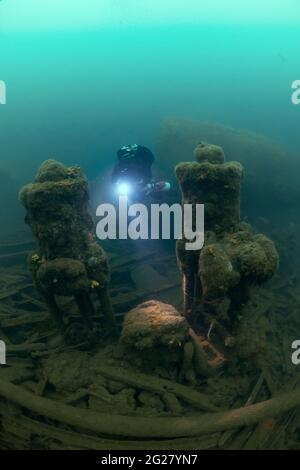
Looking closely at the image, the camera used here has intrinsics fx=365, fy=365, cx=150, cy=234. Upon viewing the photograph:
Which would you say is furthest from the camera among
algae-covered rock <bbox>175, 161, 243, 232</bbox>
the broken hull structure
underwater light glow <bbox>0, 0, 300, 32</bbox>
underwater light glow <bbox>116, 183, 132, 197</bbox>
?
underwater light glow <bbox>0, 0, 300, 32</bbox>

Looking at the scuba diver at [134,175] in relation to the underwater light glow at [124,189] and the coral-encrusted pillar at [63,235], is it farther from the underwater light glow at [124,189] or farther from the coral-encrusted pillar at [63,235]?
the coral-encrusted pillar at [63,235]

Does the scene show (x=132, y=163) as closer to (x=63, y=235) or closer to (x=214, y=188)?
(x=214, y=188)

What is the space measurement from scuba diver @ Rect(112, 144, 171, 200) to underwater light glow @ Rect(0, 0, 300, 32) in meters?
100

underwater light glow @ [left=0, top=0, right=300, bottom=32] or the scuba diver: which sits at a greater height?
underwater light glow @ [left=0, top=0, right=300, bottom=32]

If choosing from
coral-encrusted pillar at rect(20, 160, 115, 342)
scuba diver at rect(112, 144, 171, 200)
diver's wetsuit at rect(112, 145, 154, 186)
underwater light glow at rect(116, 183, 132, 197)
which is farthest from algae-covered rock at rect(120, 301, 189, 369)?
diver's wetsuit at rect(112, 145, 154, 186)

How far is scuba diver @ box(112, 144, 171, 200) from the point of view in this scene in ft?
24.5

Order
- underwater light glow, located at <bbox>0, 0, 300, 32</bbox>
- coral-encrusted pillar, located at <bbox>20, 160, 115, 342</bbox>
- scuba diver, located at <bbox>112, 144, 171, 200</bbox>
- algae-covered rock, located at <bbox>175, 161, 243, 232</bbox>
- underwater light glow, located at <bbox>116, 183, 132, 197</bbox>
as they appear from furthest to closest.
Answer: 1. underwater light glow, located at <bbox>0, 0, 300, 32</bbox>
2. scuba diver, located at <bbox>112, 144, 171, 200</bbox>
3. underwater light glow, located at <bbox>116, 183, 132, 197</bbox>
4. algae-covered rock, located at <bbox>175, 161, 243, 232</bbox>
5. coral-encrusted pillar, located at <bbox>20, 160, 115, 342</bbox>

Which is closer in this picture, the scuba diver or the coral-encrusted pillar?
→ the coral-encrusted pillar

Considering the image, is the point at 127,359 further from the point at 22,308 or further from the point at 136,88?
the point at 136,88

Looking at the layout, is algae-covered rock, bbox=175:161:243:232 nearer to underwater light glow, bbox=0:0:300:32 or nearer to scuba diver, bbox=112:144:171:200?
scuba diver, bbox=112:144:171:200

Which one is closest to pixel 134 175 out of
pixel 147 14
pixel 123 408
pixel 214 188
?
pixel 214 188

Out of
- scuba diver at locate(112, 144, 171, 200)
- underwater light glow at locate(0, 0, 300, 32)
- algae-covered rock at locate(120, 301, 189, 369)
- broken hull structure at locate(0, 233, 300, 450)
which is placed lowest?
broken hull structure at locate(0, 233, 300, 450)

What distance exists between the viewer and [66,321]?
18.6 feet

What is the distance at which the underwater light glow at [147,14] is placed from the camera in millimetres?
96625
